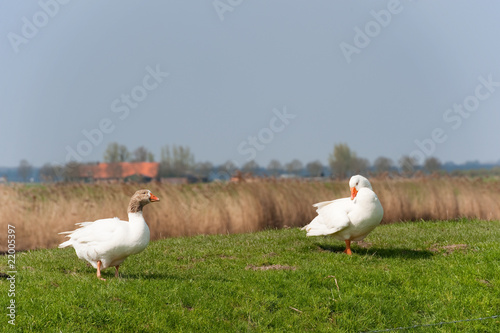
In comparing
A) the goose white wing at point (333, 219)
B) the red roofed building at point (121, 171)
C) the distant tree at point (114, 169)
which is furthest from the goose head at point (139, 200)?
the distant tree at point (114, 169)

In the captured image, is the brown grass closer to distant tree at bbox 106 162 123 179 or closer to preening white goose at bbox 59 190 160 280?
distant tree at bbox 106 162 123 179

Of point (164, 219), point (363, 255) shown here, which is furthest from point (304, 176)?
point (363, 255)

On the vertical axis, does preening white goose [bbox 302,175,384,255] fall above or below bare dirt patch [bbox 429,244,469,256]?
above

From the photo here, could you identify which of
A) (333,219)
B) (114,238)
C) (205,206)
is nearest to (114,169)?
(205,206)

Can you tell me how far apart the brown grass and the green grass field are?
3.09 meters

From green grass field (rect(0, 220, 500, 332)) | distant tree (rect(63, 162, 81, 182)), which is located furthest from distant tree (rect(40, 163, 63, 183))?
green grass field (rect(0, 220, 500, 332))

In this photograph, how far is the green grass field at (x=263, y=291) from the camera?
707 centimetres

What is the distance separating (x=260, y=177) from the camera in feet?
56.5

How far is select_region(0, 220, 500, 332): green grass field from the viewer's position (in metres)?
7.07

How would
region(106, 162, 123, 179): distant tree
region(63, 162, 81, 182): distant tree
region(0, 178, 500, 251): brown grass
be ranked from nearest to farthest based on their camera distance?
1. region(0, 178, 500, 251): brown grass
2. region(63, 162, 81, 182): distant tree
3. region(106, 162, 123, 179): distant tree

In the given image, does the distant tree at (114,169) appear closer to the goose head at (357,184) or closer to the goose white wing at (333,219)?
the goose white wing at (333,219)

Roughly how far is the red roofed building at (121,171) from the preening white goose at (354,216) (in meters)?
9.10

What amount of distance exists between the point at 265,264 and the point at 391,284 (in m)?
2.26

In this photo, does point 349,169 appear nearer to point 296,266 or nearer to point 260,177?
point 260,177
